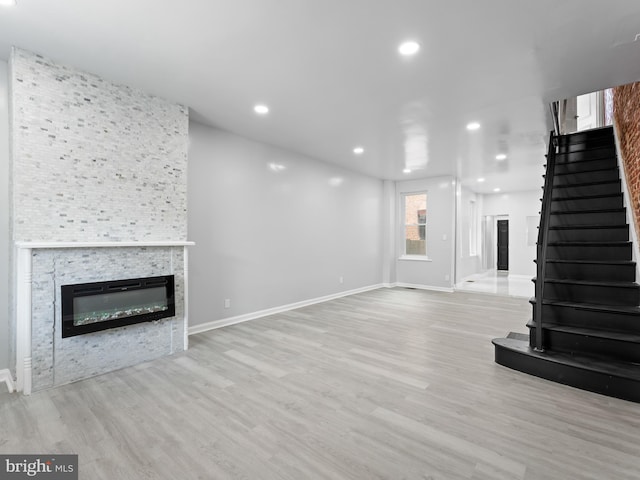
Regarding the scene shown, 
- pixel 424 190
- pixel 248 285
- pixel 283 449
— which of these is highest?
pixel 424 190

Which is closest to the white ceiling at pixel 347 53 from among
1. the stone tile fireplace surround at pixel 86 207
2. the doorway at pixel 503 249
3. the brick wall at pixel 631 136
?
the stone tile fireplace surround at pixel 86 207

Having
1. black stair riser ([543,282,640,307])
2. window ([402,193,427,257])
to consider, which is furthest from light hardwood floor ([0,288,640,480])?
window ([402,193,427,257])

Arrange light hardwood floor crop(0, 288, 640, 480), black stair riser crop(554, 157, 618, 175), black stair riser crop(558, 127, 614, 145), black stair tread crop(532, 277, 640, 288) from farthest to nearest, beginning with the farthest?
black stair riser crop(558, 127, 614, 145) → black stair riser crop(554, 157, 618, 175) → black stair tread crop(532, 277, 640, 288) → light hardwood floor crop(0, 288, 640, 480)

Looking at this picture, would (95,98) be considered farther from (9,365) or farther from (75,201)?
(9,365)

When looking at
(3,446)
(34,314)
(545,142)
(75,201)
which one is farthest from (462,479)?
(545,142)

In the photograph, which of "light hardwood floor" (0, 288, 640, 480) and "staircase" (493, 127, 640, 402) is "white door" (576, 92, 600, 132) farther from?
"light hardwood floor" (0, 288, 640, 480)

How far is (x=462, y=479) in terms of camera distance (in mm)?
1611

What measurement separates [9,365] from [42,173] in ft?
5.54

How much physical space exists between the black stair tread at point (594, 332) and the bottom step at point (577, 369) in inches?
7.6

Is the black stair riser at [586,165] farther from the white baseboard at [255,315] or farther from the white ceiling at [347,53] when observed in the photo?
the white baseboard at [255,315]

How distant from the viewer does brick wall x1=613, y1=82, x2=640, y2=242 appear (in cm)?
319

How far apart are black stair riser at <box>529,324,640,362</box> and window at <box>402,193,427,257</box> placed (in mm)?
5020

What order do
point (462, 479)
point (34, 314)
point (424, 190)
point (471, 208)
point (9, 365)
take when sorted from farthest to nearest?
point (471, 208), point (424, 190), point (9, 365), point (34, 314), point (462, 479)

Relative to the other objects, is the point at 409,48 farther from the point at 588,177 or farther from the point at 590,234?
the point at 588,177
